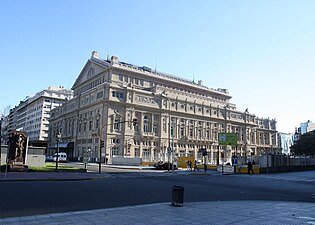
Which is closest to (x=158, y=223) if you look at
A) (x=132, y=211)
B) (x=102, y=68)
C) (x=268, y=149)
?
(x=132, y=211)

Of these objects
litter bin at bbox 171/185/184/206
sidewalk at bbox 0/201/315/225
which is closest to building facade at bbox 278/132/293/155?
sidewalk at bbox 0/201/315/225

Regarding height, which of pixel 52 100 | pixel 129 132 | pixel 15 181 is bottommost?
pixel 15 181

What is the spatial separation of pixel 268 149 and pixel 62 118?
269ft

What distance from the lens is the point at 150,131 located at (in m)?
76.6

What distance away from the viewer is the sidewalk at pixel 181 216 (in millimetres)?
7782

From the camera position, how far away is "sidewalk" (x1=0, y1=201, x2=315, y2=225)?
778 centimetres

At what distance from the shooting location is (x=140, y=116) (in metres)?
75.1

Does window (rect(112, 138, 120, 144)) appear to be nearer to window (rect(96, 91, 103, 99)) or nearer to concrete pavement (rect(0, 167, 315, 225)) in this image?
window (rect(96, 91, 103, 99))

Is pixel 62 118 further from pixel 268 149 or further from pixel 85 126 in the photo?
pixel 268 149

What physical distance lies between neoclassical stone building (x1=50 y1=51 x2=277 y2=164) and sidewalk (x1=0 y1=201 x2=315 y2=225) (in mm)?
55153

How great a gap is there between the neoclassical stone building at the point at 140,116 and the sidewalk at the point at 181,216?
55.2 metres

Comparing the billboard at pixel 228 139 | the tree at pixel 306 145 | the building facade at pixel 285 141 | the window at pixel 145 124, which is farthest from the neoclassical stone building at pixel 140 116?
the building facade at pixel 285 141

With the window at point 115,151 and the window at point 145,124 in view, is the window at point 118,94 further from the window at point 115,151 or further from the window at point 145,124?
the window at point 115,151

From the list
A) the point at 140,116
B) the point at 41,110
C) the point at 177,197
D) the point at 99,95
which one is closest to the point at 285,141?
the point at 140,116
